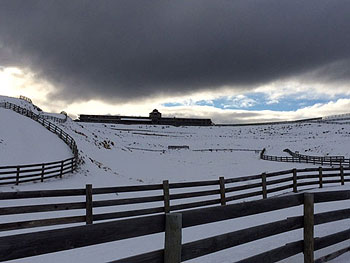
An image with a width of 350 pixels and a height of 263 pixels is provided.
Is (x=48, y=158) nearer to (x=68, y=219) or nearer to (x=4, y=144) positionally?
(x=4, y=144)

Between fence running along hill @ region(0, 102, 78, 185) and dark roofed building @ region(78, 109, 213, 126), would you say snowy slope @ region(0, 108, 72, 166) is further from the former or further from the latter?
dark roofed building @ region(78, 109, 213, 126)

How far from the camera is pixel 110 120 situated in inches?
5344

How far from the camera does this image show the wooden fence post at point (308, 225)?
15.5ft

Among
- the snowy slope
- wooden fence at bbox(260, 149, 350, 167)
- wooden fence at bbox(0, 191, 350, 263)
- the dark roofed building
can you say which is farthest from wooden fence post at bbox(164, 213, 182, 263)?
the dark roofed building

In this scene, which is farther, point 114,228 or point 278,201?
point 278,201

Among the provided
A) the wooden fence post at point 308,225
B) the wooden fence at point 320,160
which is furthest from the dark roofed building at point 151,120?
the wooden fence post at point 308,225

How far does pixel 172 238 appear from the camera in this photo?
3139mm

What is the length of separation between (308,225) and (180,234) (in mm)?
2657

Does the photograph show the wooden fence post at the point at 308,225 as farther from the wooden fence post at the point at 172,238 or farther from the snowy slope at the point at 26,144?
the snowy slope at the point at 26,144

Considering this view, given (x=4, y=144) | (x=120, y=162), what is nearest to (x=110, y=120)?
(x=120, y=162)

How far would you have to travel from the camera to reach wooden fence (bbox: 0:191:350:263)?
241 centimetres

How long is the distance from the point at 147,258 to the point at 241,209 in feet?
5.14

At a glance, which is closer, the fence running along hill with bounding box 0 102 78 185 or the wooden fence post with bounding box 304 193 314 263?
the wooden fence post with bounding box 304 193 314 263

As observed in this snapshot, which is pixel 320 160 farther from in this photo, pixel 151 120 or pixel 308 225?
pixel 151 120
